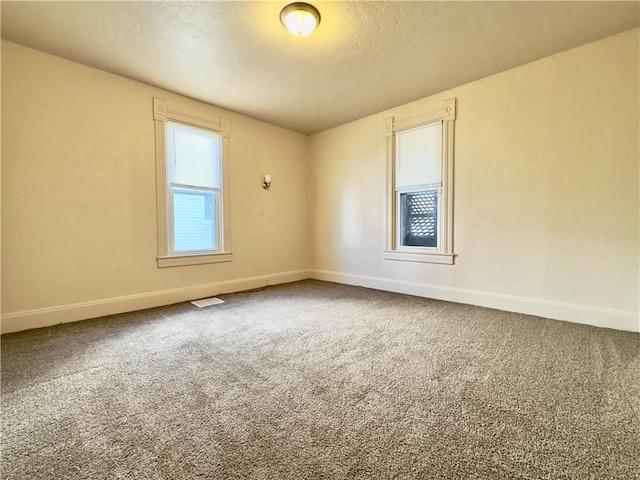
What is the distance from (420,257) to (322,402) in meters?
2.84

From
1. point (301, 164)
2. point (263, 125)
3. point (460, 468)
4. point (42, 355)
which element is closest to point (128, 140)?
point (263, 125)

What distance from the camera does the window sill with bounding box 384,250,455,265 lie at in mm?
3671

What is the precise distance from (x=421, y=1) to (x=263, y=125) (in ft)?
9.86

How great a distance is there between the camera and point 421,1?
2.16m

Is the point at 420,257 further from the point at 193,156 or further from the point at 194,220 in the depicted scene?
the point at 193,156

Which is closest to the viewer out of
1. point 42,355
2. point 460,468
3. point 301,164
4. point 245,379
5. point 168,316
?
point 460,468

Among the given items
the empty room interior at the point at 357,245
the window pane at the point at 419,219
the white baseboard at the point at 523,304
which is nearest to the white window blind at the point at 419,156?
the empty room interior at the point at 357,245

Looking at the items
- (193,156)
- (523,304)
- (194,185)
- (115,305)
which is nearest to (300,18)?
(193,156)

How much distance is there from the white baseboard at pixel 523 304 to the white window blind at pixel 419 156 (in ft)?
4.70

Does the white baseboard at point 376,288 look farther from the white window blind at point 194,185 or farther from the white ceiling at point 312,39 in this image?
the white ceiling at point 312,39

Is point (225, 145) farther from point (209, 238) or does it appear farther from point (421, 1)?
point (421, 1)

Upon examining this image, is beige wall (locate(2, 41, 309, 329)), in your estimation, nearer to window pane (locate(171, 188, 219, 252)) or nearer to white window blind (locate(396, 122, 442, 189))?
window pane (locate(171, 188, 219, 252))

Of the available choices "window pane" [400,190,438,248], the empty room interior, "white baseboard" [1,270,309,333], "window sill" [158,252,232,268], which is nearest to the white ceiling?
the empty room interior

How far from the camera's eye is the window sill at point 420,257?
3.67 m
